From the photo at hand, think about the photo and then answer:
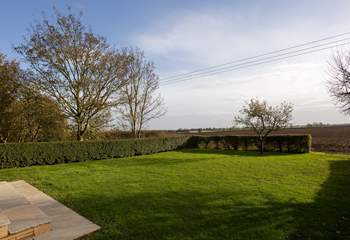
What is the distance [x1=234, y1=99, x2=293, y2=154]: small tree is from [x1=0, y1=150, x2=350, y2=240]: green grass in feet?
25.8

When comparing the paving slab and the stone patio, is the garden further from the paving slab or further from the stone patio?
the paving slab

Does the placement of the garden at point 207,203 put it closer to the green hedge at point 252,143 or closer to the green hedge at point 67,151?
the green hedge at point 67,151

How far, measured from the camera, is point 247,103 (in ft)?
54.9

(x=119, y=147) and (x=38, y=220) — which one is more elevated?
(x=119, y=147)

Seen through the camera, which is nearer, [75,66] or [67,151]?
[67,151]

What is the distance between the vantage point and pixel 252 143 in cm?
1895

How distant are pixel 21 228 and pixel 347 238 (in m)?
4.81

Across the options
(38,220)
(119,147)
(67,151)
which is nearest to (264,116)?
(119,147)

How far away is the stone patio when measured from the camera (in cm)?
362

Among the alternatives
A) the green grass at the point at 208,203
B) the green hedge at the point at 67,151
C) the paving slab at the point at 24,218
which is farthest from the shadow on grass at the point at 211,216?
the green hedge at the point at 67,151

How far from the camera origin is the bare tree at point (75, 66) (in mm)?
14258

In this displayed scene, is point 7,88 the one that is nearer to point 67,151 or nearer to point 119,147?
point 67,151

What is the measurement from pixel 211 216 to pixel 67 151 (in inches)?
404

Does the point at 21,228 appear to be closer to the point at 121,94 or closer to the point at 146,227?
the point at 146,227
